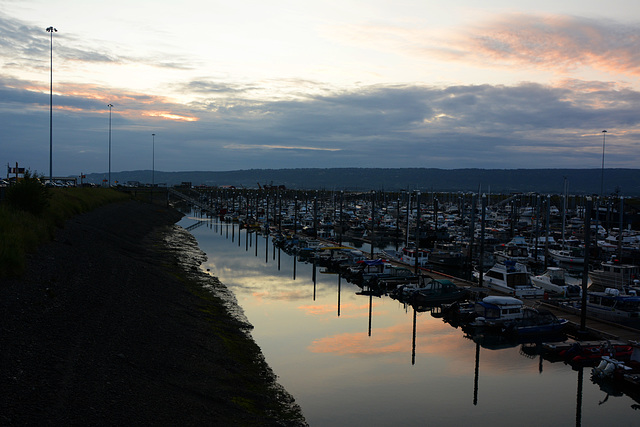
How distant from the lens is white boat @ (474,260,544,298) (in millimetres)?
36750

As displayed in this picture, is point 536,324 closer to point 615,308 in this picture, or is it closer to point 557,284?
point 615,308

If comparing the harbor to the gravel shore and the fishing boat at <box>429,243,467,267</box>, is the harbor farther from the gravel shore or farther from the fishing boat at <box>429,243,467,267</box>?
the fishing boat at <box>429,243,467,267</box>

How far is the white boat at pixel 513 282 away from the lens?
36750 millimetres

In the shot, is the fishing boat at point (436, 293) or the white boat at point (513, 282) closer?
the white boat at point (513, 282)

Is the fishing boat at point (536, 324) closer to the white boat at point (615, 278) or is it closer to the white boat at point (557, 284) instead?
the white boat at point (557, 284)

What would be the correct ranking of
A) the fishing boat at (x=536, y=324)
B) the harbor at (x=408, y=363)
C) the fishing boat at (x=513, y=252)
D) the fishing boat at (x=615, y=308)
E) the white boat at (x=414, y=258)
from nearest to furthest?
the harbor at (x=408, y=363) < the fishing boat at (x=536, y=324) < the fishing boat at (x=615, y=308) < the white boat at (x=414, y=258) < the fishing boat at (x=513, y=252)

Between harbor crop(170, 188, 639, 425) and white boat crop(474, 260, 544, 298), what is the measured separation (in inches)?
27.7

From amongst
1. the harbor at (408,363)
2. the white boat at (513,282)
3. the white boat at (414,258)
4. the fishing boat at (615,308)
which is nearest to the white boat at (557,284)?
the white boat at (513,282)

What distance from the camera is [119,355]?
17.4m

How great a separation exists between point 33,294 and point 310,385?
12.0m

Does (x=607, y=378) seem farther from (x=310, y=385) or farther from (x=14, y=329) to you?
(x=14, y=329)

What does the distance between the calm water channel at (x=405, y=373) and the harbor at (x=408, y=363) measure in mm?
51

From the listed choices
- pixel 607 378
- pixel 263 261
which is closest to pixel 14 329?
pixel 607 378

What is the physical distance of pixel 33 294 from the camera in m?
20.4
